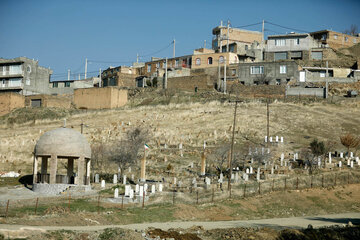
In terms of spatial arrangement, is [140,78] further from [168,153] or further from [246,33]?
[168,153]

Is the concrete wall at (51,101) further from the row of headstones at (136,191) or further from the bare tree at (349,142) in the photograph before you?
the row of headstones at (136,191)

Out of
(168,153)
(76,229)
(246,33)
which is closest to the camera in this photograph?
(76,229)

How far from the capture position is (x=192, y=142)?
61719 millimetres

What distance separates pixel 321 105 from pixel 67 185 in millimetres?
47349

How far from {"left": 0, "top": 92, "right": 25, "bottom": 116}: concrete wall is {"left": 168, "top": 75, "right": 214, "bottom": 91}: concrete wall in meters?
26.0

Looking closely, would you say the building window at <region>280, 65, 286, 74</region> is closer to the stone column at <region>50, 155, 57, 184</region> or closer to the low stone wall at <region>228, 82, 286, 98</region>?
the low stone wall at <region>228, 82, 286, 98</region>

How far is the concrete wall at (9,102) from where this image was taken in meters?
86.9

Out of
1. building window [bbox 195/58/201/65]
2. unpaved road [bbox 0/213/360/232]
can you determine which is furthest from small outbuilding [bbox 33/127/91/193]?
building window [bbox 195/58/201/65]

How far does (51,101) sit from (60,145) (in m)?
48.9

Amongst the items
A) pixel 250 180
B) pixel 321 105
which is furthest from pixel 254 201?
pixel 321 105

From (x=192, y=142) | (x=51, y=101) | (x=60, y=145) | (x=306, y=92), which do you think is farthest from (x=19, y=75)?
(x=60, y=145)

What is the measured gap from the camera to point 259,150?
5297 centimetres

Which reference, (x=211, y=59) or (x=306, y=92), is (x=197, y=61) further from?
(x=306, y=92)

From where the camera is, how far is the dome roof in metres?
41.2
